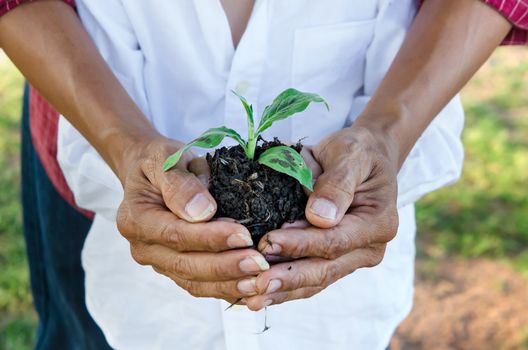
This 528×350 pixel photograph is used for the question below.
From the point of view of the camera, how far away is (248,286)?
1625 mm

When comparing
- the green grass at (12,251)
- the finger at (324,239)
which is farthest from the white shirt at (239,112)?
the green grass at (12,251)

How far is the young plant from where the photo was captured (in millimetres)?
1566

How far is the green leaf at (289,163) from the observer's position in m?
1.56

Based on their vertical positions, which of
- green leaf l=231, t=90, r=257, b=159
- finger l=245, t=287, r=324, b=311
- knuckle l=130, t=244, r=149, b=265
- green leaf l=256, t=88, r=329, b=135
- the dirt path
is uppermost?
green leaf l=256, t=88, r=329, b=135

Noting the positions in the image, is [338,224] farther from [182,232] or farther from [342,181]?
[182,232]

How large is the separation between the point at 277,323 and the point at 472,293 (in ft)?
6.63

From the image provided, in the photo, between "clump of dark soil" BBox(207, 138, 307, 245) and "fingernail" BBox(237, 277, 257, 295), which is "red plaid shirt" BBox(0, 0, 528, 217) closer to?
"clump of dark soil" BBox(207, 138, 307, 245)

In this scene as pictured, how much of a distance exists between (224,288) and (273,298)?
0.12m

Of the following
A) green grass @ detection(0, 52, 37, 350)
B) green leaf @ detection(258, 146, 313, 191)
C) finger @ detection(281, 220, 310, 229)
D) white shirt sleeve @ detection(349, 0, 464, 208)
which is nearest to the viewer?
green leaf @ detection(258, 146, 313, 191)

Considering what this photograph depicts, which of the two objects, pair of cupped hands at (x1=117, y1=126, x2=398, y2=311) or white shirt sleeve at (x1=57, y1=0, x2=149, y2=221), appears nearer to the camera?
pair of cupped hands at (x1=117, y1=126, x2=398, y2=311)

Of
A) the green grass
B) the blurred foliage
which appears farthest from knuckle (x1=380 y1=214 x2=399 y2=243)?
the green grass

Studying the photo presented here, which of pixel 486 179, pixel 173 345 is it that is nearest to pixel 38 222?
pixel 173 345

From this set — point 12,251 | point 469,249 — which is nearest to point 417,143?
point 469,249

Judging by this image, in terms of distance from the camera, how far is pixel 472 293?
371 cm
